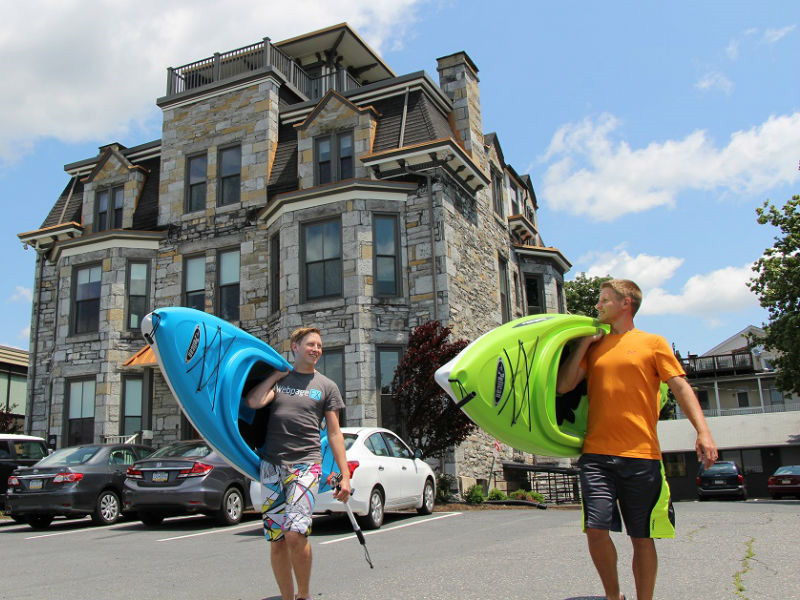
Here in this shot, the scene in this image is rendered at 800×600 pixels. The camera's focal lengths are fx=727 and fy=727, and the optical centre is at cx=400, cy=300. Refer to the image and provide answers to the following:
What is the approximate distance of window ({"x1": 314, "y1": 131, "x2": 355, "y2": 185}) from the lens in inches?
754

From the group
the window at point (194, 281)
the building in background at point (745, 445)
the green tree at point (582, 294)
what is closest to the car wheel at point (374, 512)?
the window at point (194, 281)

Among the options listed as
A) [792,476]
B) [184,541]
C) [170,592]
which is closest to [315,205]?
[184,541]

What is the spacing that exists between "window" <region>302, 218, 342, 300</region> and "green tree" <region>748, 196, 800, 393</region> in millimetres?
14551

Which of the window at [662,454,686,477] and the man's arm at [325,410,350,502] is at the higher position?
the man's arm at [325,410,350,502]

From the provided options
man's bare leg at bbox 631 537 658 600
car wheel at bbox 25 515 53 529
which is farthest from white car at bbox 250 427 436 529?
man's bare leg at bbox 631 537 658 600


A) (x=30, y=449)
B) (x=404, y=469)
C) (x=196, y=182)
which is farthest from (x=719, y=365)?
(x=30, y=449)

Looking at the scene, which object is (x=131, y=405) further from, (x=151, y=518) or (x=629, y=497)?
(x=629, y=497)

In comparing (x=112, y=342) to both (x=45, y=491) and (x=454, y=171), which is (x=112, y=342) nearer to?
(x=45, y=491)

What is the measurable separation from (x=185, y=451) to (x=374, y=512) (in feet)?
12.2

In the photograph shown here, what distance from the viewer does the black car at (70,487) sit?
1212 cm

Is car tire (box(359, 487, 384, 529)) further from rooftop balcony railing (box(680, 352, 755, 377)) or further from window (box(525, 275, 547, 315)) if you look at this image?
rooftop balcony railing (box(680, 352, 755, 377))

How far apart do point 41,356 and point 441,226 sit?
13206mm

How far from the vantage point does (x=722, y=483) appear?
26.5 m

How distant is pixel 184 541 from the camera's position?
31.6ft
